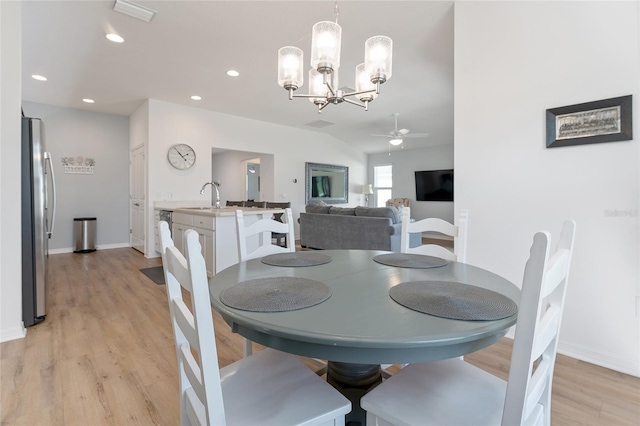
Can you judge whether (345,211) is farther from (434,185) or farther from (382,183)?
(382,183)

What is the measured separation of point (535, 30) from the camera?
2.14 m

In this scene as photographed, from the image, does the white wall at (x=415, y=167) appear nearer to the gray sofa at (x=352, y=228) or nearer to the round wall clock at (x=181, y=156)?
the gray sofa at (x=352, y=228)

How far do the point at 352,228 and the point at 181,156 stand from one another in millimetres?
3260

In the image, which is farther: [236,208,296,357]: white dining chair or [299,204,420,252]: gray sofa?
[299,204,420,252]: gray sofa

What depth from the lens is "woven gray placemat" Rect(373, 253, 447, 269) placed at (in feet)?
→ 4.75

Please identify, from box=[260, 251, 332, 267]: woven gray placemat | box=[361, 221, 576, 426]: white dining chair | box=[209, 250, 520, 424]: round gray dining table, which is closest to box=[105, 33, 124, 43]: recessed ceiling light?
box=[260, 251, 332, 267]: woven gray placemat

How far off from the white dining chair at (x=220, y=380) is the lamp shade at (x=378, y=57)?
1.54 metres

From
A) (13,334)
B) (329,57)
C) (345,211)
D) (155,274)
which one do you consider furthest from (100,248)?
(329,57)

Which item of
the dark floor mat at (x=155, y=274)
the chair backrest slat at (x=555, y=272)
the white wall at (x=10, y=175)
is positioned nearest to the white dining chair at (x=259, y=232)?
the chair backrest slat at (x=555, y=272)

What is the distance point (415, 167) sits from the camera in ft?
27.2

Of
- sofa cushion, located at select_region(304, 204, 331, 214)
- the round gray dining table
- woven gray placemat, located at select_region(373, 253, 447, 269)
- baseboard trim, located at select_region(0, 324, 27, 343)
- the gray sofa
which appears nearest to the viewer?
the round gray dining table

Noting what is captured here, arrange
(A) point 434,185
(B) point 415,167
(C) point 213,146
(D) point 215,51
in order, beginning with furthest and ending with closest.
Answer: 1. (B) point 415,167
2. (A) point 434,185
3. (C) point 213,146
4. (D) point 215,51

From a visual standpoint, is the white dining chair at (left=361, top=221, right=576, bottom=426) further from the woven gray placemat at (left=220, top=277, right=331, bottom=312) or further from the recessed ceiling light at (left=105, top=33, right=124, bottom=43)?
the recessed ceiling light at (left=105, top=33, right=124, bottom=43)

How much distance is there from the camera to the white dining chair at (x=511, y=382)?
0.66 metres
